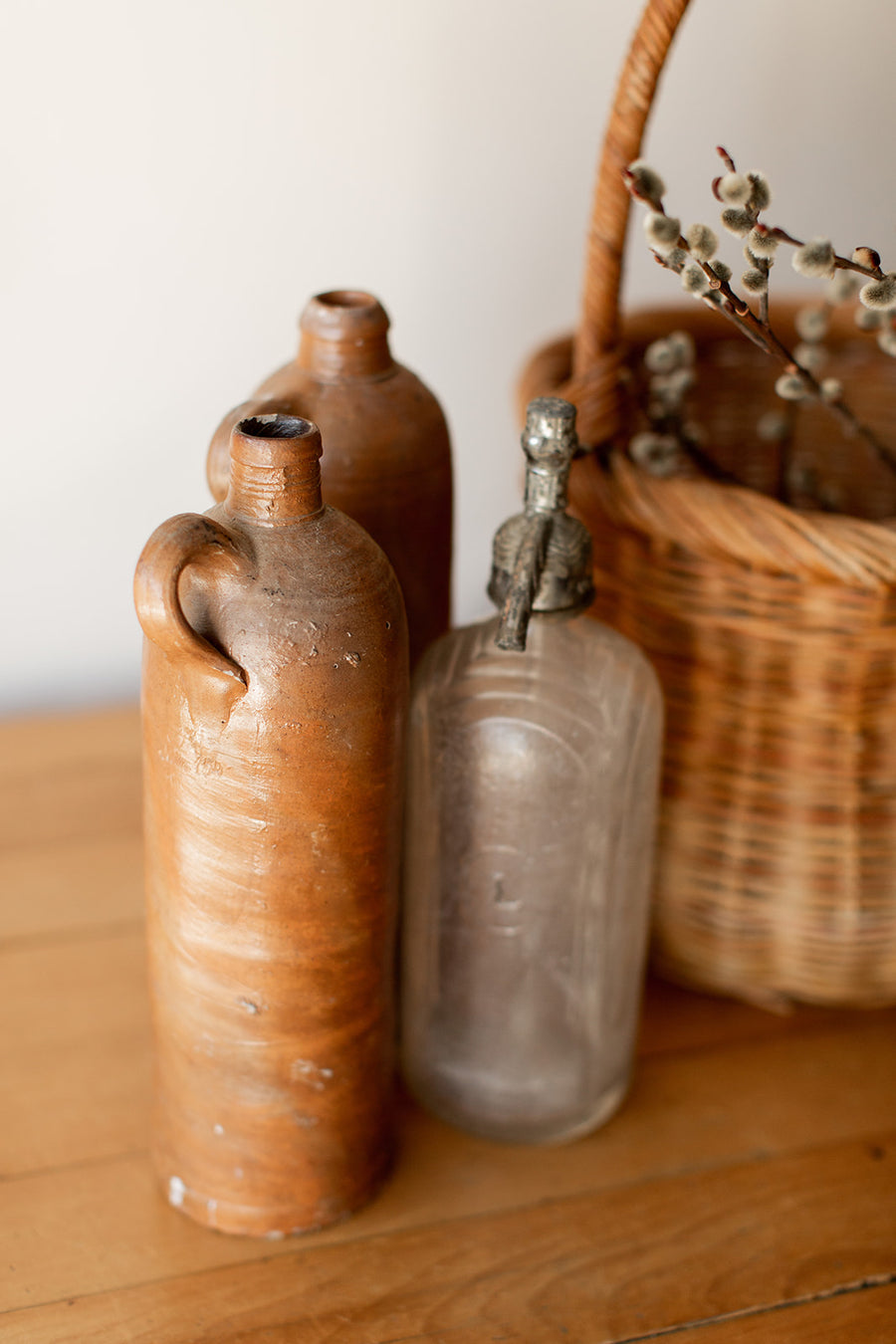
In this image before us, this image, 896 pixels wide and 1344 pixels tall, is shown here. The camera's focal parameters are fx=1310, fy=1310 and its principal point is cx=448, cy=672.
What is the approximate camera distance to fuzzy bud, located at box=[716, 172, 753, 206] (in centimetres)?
52

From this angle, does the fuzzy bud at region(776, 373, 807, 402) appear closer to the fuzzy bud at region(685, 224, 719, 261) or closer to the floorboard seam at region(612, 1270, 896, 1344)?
the fuzzy bud at region(685, 224, 719, 261)

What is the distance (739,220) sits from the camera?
53 centimetres

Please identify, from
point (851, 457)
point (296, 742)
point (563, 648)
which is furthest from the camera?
point (851, 457)

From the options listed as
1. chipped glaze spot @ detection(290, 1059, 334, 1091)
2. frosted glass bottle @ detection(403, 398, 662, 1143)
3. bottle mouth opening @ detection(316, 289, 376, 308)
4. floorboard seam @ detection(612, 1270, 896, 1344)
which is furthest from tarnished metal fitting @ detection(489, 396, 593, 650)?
floorboard seam @ detection(612, 1270, 896, 1344)

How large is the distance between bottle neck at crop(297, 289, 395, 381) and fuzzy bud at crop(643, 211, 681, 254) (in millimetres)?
130

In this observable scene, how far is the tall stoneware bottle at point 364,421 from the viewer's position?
0.61 metres

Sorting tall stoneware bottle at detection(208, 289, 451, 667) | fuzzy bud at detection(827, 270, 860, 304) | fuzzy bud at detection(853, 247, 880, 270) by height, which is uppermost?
fuzzy bud at detection(853, 247, 880, 270)

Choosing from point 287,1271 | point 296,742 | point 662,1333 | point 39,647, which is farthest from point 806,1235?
point 39,647

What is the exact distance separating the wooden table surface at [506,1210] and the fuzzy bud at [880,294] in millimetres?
426

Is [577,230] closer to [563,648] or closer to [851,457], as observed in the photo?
[851,457]

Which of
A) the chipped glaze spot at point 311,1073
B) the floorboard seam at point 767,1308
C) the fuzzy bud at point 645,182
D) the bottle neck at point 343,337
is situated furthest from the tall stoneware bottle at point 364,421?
the floorboard seam at point 767,1308

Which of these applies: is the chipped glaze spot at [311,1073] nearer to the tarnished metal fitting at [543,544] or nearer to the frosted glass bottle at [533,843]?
the frosted glass bottle at [533,843]

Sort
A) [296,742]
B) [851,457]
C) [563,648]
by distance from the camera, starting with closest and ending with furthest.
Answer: [296,742] → [563,648] → [851,457]

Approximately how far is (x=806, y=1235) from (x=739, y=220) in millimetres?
472
